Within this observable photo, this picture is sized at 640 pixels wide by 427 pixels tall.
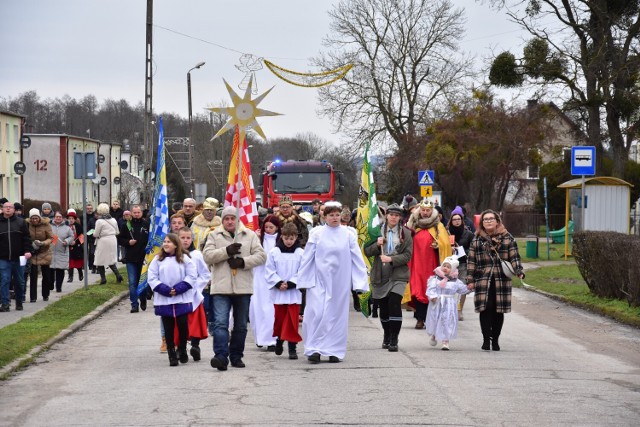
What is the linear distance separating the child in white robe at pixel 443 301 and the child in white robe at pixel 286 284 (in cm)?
178

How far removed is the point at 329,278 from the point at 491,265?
7.03 ft

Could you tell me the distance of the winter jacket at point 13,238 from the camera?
18438 millimetres

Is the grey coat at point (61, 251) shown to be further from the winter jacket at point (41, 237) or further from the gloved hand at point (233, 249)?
the gloved hand at point (233, 249)

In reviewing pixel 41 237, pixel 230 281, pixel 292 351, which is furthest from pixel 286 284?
pixel 41 237

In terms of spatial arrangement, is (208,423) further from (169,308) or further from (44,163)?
(44,163)

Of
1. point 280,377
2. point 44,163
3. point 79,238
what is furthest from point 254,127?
point 44,163

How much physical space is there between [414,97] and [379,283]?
45.7 metres

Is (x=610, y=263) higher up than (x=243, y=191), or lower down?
lower down

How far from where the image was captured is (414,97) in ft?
191

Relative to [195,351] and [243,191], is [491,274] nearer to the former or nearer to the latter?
[243,191]

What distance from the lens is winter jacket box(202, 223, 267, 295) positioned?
11.7 m

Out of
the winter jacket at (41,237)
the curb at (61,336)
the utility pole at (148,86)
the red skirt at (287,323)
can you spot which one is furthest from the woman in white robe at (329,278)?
the utility pole at (148,86)

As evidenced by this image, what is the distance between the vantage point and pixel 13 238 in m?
18.5

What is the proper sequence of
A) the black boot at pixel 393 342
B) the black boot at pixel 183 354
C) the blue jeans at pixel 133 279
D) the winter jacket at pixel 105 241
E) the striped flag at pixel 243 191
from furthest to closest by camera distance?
the winter jacket at pixel 105 241 < the blue jeans at pixel 133 279 < the striped flag at pixel 243 191 < the black boot at pixel 393 342 < the black boot at pixel 183 354
